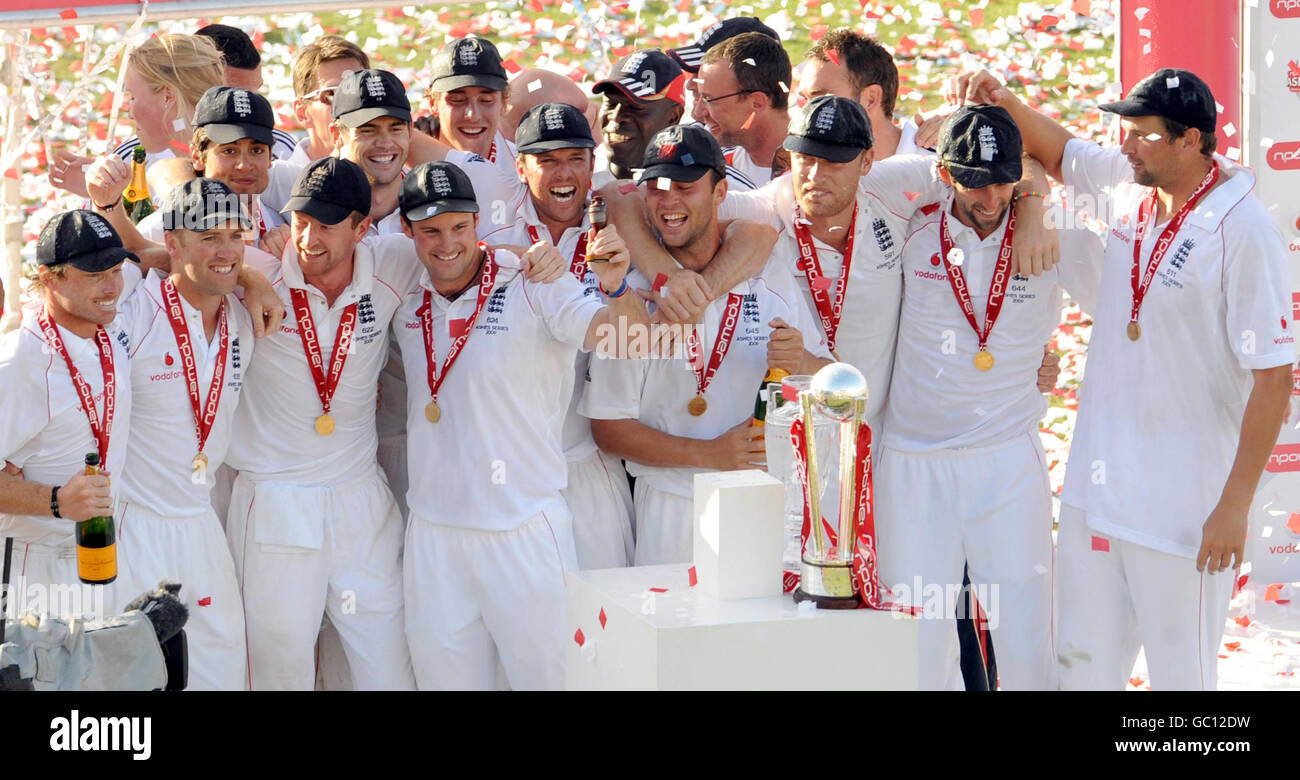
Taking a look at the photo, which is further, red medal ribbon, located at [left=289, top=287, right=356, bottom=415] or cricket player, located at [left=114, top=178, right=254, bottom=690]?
red medal ribbon, located at [left=289, top=287, right=356, bottom=415]

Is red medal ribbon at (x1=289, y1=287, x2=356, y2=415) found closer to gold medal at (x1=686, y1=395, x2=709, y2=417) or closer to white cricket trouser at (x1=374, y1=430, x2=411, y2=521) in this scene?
white cricket trouser at (x1=374, y1=430, x2=411, y2=521)

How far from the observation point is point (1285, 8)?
6676 millimetres

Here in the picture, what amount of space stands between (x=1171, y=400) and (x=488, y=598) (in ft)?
8.16

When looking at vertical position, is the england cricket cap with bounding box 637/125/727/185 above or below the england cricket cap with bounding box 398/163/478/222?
above

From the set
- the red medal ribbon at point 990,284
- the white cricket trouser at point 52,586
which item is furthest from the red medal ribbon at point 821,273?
the white cricket trouser at point 52,586

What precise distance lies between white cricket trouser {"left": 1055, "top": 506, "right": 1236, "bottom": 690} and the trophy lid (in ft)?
7.00

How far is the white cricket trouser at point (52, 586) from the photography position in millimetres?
4754

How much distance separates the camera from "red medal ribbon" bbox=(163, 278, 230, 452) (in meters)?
4.93

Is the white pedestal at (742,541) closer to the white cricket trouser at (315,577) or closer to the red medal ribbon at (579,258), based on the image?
the red medal ribbon at (579,258)

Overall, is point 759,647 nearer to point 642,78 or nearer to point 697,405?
point 697,405

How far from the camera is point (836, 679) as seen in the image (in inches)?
133

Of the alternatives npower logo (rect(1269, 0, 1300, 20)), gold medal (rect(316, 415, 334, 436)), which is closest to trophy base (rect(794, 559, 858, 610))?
gold medal (rect(316, 415, 334, 436))

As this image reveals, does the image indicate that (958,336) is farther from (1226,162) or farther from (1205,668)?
(1205,668)

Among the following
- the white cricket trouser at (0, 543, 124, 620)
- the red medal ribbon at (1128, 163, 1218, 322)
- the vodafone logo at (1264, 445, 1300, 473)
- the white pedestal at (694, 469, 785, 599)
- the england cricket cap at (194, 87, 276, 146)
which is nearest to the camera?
the white pedestal at (694, 469, 785, 599)
